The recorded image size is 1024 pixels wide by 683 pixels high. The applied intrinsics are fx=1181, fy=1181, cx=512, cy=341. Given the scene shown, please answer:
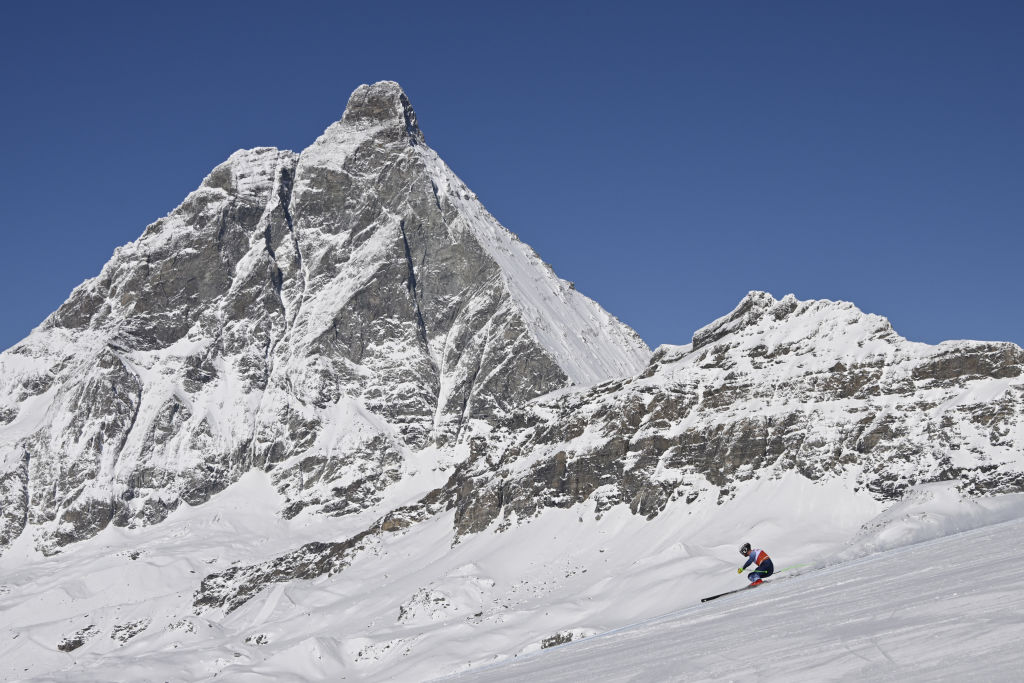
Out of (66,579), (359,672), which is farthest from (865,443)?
(66,579)

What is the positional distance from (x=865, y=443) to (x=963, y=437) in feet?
26.4

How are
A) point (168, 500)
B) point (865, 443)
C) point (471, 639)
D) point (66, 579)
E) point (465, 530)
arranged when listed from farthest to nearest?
1. point (168, 500)
2. point (66, 579)
3. point (465, 530)
4. point (865, 443)
5. point (471, 639)

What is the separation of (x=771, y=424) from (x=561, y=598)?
84.2ft

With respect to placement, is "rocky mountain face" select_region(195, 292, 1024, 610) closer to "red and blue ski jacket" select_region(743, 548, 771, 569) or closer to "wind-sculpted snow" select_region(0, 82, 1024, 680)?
"wind-sculpted snow" select_region(0, 82, 1024, 680)

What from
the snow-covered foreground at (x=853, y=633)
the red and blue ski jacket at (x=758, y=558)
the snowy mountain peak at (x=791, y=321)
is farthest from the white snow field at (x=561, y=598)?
the snowy mountain peak at (x=791, y=321)

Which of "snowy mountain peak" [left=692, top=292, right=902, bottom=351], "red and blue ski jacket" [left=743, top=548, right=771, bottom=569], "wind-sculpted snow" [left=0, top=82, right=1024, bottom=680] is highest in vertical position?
"snowy mountain peak" [left=692, top=292, right=902, bottom=351]

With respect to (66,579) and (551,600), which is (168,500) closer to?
(66,579)

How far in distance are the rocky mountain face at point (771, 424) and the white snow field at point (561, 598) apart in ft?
7.88

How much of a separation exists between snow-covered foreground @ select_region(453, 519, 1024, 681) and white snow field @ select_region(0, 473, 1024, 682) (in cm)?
7

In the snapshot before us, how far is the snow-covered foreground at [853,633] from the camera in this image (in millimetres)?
12531

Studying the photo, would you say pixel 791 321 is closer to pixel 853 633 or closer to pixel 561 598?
pixel 561 598

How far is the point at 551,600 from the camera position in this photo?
314 ft

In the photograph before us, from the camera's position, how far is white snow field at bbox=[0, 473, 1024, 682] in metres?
15.4

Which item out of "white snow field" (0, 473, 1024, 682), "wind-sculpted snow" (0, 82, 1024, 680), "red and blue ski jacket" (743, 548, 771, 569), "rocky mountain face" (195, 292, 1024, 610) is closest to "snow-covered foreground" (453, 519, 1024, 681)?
"white snow field" (0, 473, 1024, 682)
